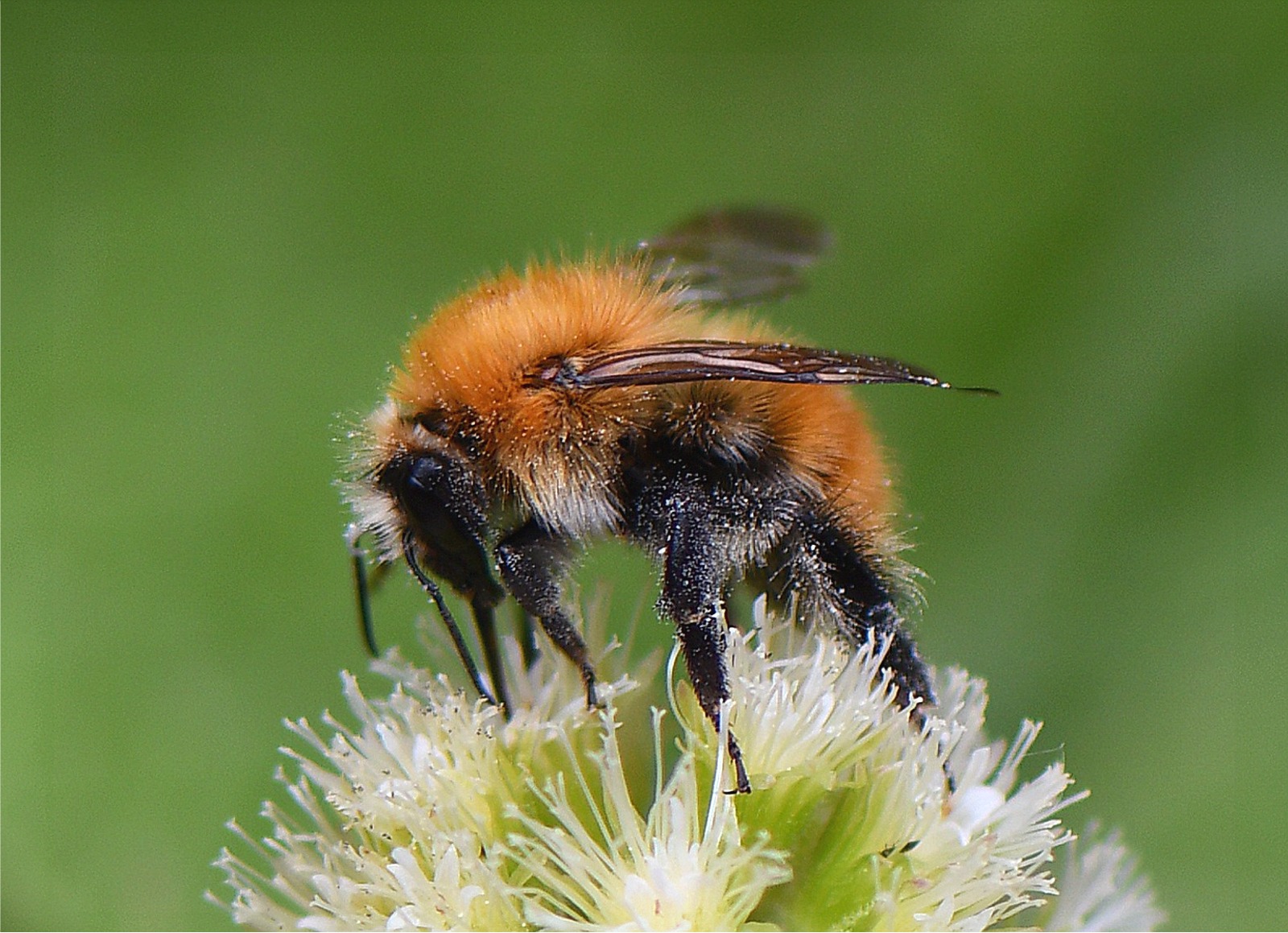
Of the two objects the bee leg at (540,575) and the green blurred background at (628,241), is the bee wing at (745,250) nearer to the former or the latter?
the green blurred background at (628,241)

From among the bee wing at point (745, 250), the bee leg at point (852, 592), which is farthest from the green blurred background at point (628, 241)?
the bee leg at point (852, 592)

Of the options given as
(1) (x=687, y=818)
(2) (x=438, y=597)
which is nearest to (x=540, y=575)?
(2) (x=438, y=597)

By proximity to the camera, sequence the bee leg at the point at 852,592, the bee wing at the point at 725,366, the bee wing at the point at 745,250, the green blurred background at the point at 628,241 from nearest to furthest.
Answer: the bee wing at the point at 725,366, the bee leg at the point at 852,592, the bee wing at the point at 745,250, the green blurred background at the point at 628,241

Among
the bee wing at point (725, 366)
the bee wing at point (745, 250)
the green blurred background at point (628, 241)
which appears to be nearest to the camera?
the bee wing at point (725, 366)

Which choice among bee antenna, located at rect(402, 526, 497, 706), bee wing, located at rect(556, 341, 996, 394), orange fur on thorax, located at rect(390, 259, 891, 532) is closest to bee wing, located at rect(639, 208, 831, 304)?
orange fur on thorax, located at rect(390, 259, 891, 532)

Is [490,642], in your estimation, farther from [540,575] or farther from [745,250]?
[745,250]

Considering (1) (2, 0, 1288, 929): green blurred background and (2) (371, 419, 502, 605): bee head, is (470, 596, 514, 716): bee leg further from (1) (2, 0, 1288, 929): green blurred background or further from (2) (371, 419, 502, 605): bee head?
(1) (2, 0, 1288, 929): green blurred background
